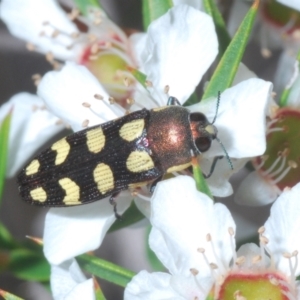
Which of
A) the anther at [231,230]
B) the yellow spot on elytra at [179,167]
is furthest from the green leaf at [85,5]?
the anther at [231,230]

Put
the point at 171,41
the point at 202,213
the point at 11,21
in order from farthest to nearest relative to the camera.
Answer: the point at 11,21
the point at 171,41
the point at 202,213

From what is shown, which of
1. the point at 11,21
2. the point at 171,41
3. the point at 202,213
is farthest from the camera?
the point at 11,21

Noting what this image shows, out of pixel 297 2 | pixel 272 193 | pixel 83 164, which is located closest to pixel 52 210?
pixel 83 164

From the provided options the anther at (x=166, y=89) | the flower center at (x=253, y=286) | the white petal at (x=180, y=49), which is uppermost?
the white petal at (x=180, y=49)

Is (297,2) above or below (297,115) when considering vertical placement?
above

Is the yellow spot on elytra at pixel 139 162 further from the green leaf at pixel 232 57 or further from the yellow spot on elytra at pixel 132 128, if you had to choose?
the green leaf at pixel 232 57

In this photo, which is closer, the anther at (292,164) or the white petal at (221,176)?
the white petal at (221,176)

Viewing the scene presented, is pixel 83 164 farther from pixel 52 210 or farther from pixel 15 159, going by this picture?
pixel 15 159

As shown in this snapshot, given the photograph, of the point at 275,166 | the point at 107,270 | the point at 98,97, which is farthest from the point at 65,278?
the point at 275,166
